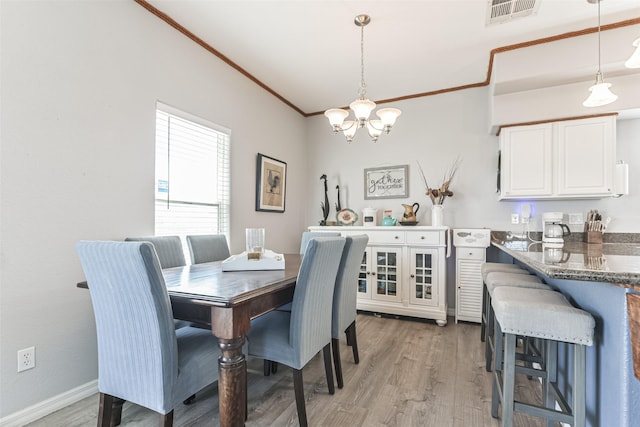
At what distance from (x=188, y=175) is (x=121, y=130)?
0.67 m

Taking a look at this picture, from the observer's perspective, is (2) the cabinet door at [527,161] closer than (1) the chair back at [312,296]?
No

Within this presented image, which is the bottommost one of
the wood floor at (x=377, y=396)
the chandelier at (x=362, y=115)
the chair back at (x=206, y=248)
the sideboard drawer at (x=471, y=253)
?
the wood floor at (x=377, y=396)

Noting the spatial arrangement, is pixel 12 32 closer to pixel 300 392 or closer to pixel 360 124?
pixel 360 124

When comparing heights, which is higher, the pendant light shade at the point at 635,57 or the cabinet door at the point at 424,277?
the pendant light shade at the point at 635,57

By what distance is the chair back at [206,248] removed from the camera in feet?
7.97

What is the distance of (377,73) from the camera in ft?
11.1

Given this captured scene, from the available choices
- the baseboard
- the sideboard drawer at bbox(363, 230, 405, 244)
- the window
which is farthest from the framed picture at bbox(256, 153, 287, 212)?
the baseboard

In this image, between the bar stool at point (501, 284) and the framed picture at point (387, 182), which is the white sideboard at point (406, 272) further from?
the bar stool at point (501, 284)

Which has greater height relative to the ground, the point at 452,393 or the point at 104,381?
the point at 104,381

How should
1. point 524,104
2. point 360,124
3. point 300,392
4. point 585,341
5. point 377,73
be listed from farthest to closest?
point 377,73 → point 524,104 → point 360,124 → point 300,392 → point 585,341

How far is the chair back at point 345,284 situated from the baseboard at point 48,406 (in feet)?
5.29

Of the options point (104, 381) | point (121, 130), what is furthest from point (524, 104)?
point (104, 381)

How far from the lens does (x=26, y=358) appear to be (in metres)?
1.69

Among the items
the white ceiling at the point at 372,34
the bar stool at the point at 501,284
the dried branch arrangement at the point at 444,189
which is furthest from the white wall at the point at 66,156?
the dried branch arrangement at the point at 444,189
